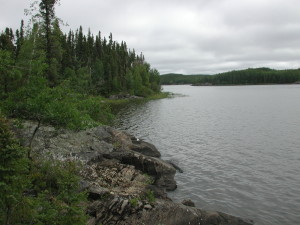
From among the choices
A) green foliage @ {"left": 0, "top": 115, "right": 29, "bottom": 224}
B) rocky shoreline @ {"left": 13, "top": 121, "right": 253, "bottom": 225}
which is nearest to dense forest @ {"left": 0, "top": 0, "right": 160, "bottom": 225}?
green foliage @ {"left": 0, "top": 115, "right": 29, "bottom": 224}

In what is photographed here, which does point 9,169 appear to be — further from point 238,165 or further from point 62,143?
point 238,165

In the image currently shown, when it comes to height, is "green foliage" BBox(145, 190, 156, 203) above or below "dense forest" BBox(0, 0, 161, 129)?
below

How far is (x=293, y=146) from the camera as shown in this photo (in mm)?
30172

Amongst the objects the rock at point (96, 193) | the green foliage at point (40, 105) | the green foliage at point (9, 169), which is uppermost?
the green foliage at point (40, 105)

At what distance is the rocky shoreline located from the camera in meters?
12.7

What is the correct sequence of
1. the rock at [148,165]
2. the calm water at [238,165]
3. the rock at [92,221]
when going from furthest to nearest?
the rock at [148,165] → the calm water at [238,165] → the rock at [92,221]

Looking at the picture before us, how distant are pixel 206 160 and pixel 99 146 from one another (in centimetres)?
1038

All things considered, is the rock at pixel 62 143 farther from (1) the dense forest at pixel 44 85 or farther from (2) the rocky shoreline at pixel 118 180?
(1) the dense forest at pixel 44 85

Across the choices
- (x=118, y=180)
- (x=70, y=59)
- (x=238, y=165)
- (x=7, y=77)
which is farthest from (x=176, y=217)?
(x=70, y=59)

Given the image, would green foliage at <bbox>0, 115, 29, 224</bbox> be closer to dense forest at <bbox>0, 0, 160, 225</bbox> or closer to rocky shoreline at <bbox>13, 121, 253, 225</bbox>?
dense forest at <bbox>0, 0, 160, 225</bbox>

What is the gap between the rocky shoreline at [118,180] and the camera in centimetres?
1273

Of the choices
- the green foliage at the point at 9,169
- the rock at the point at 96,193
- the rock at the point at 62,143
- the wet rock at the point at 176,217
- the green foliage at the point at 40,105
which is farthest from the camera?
the rock at the point at 62,143

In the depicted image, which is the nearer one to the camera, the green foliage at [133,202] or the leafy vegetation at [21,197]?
the leafy vegetation at [21,197]

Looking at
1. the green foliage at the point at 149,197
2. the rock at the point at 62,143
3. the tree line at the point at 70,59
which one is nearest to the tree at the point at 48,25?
the tree line at the point at 70,59
